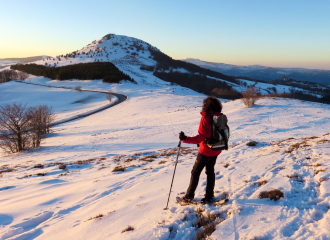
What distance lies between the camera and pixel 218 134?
11.4ft

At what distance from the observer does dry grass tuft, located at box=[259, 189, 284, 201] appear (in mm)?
3895

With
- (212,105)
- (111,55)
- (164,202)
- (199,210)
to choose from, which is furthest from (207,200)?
(111,55)

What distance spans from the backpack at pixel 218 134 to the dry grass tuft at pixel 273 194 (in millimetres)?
1561

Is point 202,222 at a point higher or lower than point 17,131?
higher

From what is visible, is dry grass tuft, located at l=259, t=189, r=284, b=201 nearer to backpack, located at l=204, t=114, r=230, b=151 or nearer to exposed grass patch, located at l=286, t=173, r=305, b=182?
exposed grass patch, located at l=286, t=173, r=305, b=182

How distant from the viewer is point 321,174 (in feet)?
15.3

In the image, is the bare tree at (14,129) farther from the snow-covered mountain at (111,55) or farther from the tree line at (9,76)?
the snow-covered mountain at (111,55)

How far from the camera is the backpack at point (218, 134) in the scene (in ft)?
11.3

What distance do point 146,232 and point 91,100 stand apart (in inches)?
2444

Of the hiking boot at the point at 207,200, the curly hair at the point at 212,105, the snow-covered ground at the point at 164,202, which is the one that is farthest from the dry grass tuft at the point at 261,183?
the curly hair at the point at 212,105

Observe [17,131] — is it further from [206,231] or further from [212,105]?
[206,231]

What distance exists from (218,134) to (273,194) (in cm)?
198

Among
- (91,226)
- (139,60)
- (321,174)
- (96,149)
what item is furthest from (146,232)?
(139,60)

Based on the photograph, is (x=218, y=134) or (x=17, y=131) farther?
(x=17, y=131)
